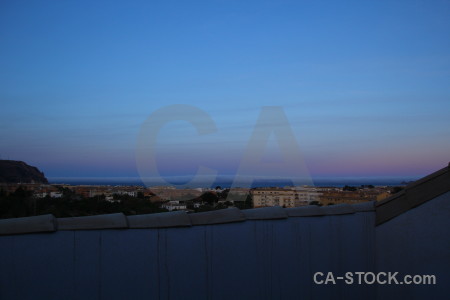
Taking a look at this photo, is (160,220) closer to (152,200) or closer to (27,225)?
(27,225)

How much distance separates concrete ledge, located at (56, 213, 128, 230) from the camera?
107 inches

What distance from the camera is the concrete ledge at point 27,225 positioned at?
251cm

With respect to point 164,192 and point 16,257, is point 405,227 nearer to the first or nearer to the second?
point 16,257

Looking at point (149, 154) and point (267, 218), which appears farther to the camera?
point (149, 154)

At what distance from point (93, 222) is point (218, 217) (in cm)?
106

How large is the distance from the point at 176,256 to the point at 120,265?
0.46 meters

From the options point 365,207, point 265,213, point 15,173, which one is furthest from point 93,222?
point 15,173

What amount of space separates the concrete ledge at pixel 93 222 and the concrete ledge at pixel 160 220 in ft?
0.30

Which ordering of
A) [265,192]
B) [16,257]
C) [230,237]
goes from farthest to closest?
[265,192] < [230,237] < [16,257]

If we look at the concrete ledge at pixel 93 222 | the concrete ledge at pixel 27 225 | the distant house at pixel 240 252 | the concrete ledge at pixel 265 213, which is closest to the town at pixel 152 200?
the distant house at pixel 240 252

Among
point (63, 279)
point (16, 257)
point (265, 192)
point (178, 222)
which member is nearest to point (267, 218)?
point (178, 222)

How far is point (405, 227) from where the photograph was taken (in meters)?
3.93

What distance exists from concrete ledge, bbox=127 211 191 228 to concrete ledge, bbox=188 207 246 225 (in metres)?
0.09

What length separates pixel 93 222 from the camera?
Result: 2.81 metres
